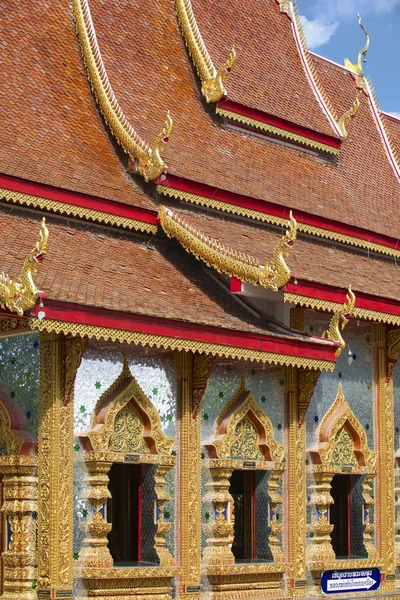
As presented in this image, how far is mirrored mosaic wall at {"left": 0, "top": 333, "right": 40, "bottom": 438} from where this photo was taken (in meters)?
13.8

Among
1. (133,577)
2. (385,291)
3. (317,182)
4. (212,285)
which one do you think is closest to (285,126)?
(317,182)

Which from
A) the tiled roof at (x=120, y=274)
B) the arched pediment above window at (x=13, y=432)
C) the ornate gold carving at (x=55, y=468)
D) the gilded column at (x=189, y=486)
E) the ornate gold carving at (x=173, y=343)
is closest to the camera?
the ornate gold carving at (x=173, y=343)

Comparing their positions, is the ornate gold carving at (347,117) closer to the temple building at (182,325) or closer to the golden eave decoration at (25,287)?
the temple building at (182,325)

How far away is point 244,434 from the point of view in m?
16.1

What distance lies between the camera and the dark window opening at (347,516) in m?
18.1

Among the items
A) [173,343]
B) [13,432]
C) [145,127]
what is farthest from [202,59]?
[13,432]

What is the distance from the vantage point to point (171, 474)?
15.2m

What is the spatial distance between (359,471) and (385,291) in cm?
267

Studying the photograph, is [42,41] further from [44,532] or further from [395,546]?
[395,546]

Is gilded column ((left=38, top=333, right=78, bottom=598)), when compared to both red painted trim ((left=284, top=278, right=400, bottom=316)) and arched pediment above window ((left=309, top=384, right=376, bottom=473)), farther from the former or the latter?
arched pediment above window ((left=309, top=384, right=376, bottom=473))

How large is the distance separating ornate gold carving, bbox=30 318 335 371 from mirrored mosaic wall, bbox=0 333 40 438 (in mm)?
894

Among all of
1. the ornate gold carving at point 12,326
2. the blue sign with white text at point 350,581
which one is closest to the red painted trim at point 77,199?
the ornate gold carving at point 12,326

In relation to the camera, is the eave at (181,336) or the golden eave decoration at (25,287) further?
the eave at (181,336)

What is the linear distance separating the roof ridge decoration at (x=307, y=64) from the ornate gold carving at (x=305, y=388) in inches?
232
